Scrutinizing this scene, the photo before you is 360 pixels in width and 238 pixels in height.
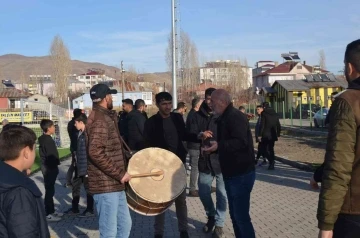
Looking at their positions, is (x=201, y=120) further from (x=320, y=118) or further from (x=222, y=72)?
(x=222, y=72)

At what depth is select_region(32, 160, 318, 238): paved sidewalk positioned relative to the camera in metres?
7.37

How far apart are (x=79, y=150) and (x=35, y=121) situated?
1794 centimetres

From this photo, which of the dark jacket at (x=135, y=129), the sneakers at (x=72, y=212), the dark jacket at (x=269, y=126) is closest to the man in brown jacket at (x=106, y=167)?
the sneakers at (x=72, y=212)

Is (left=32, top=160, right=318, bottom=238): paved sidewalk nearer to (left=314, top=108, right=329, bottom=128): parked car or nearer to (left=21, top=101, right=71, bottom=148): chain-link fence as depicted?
(left=21, top=101, right=71, bottom=148): chain-link fence

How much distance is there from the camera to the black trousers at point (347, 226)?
124 inches

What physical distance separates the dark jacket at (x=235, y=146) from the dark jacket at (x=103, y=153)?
3.76 feet

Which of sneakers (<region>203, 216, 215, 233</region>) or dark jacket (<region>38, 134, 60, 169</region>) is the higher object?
dark jacket (<region>38, 134, 60, 169</region>)

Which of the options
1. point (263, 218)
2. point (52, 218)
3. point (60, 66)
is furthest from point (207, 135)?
point (60, 66)

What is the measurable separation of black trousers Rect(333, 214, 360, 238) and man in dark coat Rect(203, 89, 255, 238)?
2321 millimetres

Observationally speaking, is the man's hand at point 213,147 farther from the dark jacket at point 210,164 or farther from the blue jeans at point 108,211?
the dark jacket at point 210,164

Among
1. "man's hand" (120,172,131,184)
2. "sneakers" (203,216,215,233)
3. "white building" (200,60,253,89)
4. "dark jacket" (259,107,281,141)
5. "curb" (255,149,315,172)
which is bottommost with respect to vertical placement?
"curb" (255,149,315,172)

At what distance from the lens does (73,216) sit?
876 cm

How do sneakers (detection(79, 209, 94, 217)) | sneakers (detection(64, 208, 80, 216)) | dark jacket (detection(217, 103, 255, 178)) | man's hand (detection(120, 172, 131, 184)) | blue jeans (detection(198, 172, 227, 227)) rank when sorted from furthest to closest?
1. sneakers (detection(64, 208, 80, 216))
2. sneakers (detection(79, 209, 94, 217))
3. blue jeans (detection(198, 172, 227, 227))
4. dark jacket (detection(217, 103, 255, 178))
5. man's hand (detection(120, 172, 131, 184))

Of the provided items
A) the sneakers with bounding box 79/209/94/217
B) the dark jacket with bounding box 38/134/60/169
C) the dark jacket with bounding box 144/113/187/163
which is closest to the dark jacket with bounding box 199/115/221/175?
the dark jacket with bounding box 144/113/187/163
